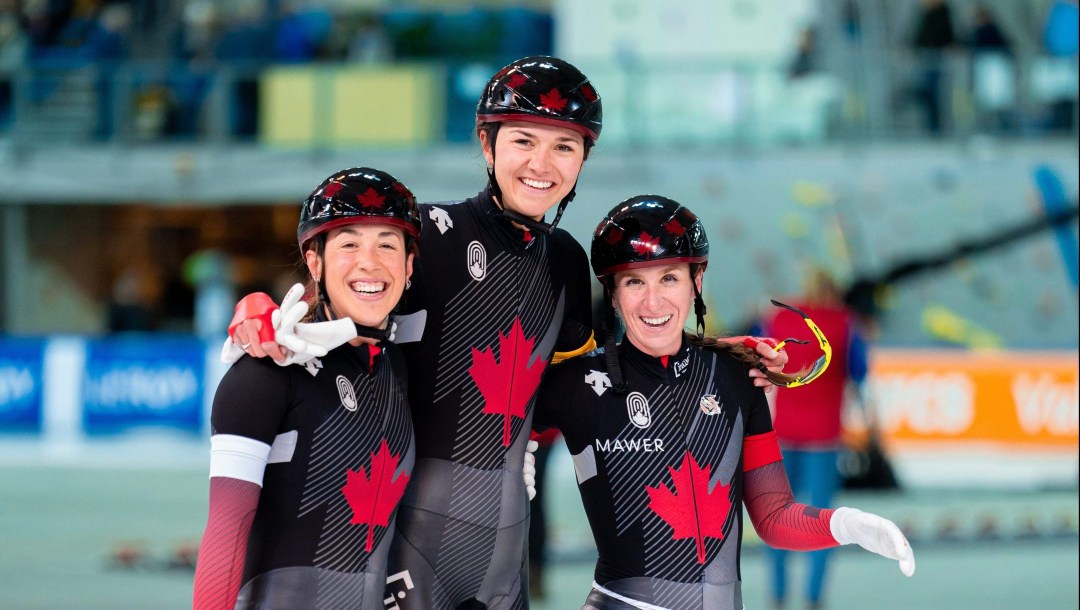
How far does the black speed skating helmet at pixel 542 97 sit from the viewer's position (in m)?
3.36

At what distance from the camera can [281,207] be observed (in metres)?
18.5

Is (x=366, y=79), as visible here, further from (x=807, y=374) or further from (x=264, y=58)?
(x=807, y=374)

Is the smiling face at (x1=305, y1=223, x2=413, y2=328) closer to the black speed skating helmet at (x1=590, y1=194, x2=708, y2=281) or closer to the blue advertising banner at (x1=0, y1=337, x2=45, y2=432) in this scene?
the black speed skating helmet at (x1=590, y1=194, x2=708, y2=281)

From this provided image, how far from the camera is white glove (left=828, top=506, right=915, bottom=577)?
293cm

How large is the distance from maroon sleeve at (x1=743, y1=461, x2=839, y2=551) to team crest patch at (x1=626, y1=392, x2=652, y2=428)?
12.7 inches

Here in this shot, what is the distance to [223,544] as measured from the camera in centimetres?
277

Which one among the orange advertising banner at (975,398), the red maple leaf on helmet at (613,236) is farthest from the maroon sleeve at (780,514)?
the orange advertising banner at (975,398)

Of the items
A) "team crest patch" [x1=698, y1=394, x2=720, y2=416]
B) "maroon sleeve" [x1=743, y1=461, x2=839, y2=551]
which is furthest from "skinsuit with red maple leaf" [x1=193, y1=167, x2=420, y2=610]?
"maroon sleeve" [x1=743, y1=461, x2=839, y2=551]

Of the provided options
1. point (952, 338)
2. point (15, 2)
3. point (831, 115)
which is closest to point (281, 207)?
point (15, 2)

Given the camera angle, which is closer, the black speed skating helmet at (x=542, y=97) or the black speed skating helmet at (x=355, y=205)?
the black speed skating helmet at (x=355, y=205)

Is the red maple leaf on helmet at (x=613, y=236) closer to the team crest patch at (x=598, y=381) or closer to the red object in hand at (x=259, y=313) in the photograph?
the team crest patch at (x=598, y=381)

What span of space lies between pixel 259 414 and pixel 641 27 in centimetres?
1320

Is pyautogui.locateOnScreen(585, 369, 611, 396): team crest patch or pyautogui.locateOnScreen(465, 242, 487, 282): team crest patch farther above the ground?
pyautogui.locateOnScreen(465, 242, 487, 282): team crest patch

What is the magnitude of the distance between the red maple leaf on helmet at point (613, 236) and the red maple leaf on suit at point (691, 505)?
0.55 metres
